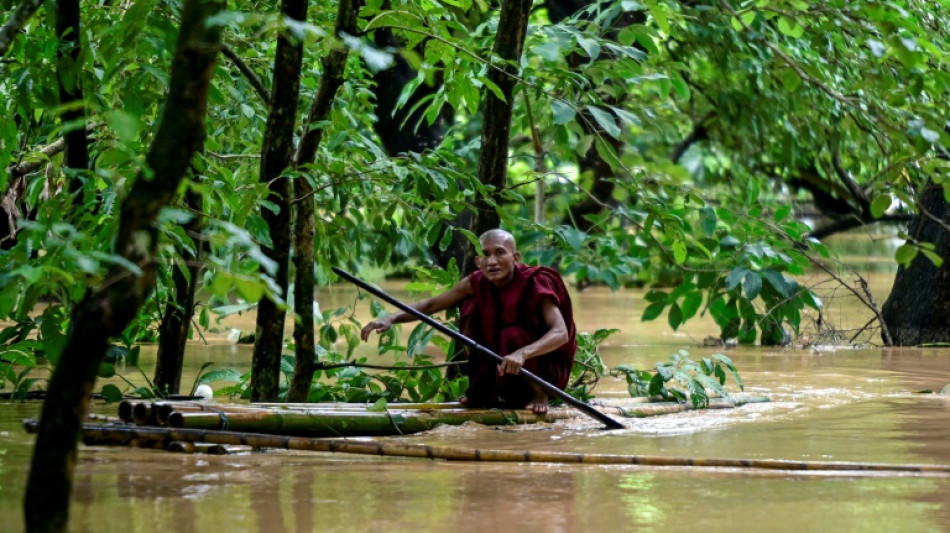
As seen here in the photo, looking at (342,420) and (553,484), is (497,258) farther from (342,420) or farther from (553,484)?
(553,484)

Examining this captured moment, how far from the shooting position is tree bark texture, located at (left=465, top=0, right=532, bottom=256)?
710 centimetres

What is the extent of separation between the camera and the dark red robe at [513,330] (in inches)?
257

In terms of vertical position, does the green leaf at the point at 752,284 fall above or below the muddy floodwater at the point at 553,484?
above

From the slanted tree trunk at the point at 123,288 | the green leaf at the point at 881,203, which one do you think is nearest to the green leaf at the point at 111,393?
the slanted tree trunk at the point at 123,288

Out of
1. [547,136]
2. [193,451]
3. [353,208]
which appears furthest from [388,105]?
[193,451]

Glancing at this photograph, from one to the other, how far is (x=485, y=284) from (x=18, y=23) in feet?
11.7

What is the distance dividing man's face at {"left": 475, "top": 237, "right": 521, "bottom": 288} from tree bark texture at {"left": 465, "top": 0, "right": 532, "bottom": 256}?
1.93 ft

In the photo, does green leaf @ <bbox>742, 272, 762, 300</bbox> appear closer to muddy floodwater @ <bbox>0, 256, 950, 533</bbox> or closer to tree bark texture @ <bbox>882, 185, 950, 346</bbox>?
muddy floodwater @ <bbox>0, 256, 950, 533</bbox>

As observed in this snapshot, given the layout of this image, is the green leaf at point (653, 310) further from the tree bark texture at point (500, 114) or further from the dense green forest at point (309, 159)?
the tree bark texture at point (500, 114)

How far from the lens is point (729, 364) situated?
7.39 meters

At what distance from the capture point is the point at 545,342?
6.38 m

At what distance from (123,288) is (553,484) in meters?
2.02

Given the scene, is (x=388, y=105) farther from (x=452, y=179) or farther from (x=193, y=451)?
(x=193, y=451)

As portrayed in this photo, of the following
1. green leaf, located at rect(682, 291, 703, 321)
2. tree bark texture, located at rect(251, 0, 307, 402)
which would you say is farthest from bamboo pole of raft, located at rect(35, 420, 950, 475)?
green leaf, located at rect(682, 291, 703, 321)
